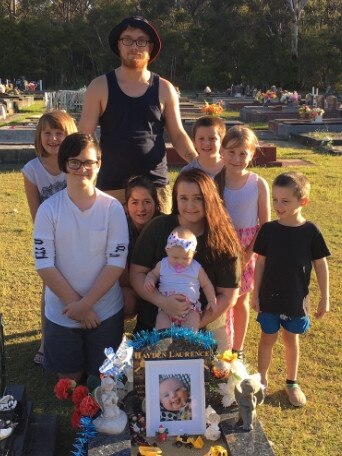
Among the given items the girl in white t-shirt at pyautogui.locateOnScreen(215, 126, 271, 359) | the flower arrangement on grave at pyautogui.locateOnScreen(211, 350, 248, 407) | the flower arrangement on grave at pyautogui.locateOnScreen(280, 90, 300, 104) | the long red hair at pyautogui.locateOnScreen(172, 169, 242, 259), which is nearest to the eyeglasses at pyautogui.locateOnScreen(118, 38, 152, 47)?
the girl in white t-shirt at pyautogui.locateOnScreen(215, 126, 271, 359)

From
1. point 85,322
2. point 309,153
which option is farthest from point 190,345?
point 309,153

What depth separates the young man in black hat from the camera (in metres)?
3.20

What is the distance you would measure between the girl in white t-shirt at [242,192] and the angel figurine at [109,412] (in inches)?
40.8

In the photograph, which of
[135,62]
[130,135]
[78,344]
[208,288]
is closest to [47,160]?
[130,135]

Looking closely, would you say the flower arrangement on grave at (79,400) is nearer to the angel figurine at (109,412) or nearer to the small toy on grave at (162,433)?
→ the angel figurine at (109,412)

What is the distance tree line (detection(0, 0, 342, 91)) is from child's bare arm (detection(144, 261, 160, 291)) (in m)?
36.1

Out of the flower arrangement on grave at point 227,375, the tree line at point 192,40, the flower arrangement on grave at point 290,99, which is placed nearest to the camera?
the flower arrangement on grave at point 227,375

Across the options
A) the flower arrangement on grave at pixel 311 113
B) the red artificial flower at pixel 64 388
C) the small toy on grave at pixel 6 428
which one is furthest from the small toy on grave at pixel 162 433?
the flower arrangement on grave at pixel 311 113

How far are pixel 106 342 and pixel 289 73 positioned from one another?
37639 mm

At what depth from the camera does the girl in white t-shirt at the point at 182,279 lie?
2.69 m

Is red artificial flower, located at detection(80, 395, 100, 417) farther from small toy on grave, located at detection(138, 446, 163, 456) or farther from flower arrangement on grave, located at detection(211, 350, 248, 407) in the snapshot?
flower arrangement on grave, located at detection(211, 350, 248, 407)

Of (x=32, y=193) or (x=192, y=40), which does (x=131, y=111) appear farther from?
(x=192, y=40)

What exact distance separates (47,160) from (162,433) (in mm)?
1720

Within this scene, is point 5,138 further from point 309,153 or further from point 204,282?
point 204,282
